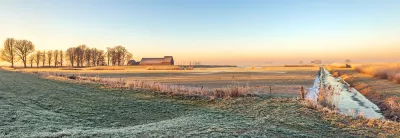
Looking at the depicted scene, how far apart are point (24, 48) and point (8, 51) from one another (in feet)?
15.1

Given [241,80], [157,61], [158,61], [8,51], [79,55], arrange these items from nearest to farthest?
[241,80] < [8,51] < [79,55] < [158,61] < [157,61]

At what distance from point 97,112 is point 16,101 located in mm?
4264

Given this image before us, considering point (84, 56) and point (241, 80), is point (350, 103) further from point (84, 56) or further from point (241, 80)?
point (84, 56)

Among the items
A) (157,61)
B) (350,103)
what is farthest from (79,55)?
(350,103)

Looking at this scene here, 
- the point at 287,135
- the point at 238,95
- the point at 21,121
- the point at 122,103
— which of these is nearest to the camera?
the point at 287,135

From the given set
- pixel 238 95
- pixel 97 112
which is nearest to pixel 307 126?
pixel 238 95

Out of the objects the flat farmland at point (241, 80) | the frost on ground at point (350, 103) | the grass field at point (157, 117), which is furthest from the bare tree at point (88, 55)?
the frost on ground at point (350, 103)

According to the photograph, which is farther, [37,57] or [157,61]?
[157,61]

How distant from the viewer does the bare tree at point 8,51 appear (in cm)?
8975

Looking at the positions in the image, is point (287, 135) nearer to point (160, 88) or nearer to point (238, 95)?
point (238, 95)

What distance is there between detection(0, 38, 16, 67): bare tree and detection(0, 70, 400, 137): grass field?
82.8 metres

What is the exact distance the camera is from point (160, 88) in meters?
21.9

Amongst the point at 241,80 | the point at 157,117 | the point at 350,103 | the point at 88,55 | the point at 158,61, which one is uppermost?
the point at 88,55

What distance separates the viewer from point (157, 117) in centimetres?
1410
